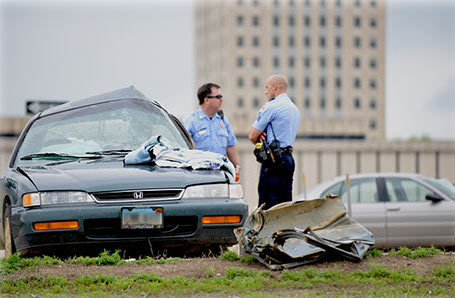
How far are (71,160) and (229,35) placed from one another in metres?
126

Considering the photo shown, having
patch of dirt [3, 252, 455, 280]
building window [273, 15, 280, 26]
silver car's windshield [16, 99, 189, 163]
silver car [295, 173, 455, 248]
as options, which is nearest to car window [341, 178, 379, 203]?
silver car [295, 173, 455, 248]

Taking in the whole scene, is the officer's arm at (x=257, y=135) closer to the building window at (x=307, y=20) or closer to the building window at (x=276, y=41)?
the building window at (x=276, y=41)

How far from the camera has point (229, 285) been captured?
221 inches

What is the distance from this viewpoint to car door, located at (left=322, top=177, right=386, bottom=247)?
41.9 ft

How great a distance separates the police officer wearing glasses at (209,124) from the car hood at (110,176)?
233 centimetres

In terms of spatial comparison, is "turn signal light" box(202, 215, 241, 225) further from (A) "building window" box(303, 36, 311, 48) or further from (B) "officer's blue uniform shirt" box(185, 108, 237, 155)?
(A) "building window" box(303, 36, 311, 48)

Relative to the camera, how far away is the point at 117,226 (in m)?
6.43

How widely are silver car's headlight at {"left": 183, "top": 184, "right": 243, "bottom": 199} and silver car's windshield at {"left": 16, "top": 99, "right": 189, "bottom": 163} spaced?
1.21 meters

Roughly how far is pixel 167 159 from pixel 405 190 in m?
7.07

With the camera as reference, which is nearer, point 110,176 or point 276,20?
point 110,176

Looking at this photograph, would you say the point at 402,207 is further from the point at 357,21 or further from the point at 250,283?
the point at 357,21

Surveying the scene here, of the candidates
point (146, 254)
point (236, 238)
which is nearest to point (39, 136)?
point (146, 254)

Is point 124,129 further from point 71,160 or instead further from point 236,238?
point 236,238

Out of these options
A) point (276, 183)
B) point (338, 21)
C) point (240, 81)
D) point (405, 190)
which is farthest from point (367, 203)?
point (338, 21)
